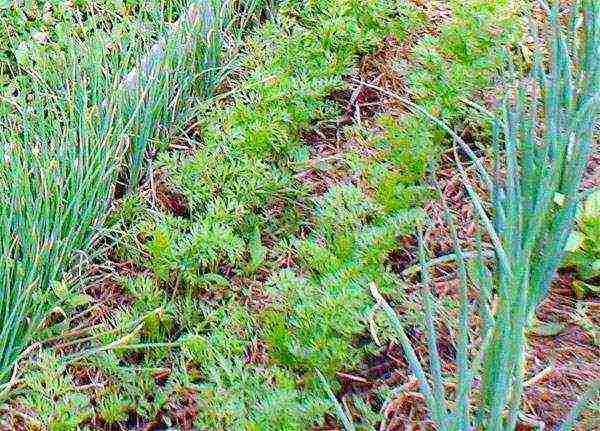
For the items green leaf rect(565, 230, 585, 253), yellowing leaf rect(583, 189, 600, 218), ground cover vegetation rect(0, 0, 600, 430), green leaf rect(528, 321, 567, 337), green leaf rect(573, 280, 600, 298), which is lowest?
green leaf rect(528, 321, 567, 337)

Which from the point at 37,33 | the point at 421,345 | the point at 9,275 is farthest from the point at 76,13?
the point at 421,345

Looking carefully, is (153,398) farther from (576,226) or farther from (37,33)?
(37,33)

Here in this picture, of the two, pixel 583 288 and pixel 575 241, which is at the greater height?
pixel 575 241

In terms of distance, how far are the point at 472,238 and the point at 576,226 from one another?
0.94 feet

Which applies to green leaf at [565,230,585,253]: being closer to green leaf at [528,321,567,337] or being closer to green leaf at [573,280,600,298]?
green leaf at [573,280,600,298]

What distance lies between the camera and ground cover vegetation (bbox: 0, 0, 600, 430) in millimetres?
1732

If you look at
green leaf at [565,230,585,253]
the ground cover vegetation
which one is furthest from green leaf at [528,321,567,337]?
green leaf at [565,230,585,253]

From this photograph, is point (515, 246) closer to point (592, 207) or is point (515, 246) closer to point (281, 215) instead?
point (592, 207)

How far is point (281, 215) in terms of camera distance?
2.46 metres

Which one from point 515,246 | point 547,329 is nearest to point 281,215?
point 547,329

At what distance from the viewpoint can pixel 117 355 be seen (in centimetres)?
200

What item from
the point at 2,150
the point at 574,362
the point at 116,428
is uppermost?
the point at 2,150

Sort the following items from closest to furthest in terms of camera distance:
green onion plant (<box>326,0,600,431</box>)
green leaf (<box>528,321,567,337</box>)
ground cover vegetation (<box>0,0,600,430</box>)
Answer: green onion plant (<box>326,0,600,431</box>) < ground cover vegetation (<box>0,0,600,430</box>) < green leaf (<box>528,321,567,337</box>)

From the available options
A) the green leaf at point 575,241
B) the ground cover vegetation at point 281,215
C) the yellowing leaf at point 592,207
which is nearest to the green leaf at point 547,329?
the ground cover vegetation at point 281,215
